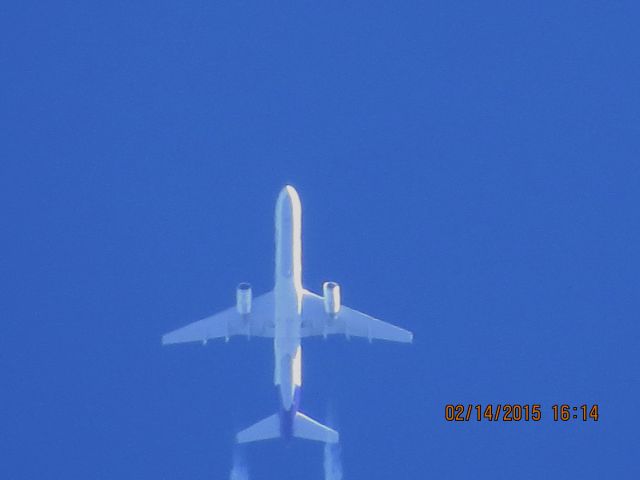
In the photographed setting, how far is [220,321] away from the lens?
75.3m

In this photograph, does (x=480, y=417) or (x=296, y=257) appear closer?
(x=296, y=257)

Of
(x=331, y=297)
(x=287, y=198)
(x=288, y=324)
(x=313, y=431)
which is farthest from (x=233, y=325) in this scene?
(x=287, y=198)

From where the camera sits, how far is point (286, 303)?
236ft

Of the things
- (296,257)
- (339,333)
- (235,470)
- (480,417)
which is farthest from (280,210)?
(480,417)

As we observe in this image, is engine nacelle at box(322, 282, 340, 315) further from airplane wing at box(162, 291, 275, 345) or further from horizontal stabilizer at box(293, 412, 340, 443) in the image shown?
horizontal stabilizer at box(293, 412, 340, 443)

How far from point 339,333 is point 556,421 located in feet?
66.8

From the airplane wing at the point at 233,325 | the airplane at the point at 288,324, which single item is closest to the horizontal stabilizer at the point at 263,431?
the airplane at the point at 288,324

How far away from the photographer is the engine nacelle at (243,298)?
72.9 meters

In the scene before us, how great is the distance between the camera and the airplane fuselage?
71.8 m

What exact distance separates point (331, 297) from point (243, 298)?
4.06 metres

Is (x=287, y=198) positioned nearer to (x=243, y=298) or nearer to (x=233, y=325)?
(x=243, y=298)

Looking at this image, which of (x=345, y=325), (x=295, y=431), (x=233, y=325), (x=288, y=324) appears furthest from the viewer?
(x=233, y=325)

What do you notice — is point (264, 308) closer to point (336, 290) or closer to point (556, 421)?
point (336, 290)

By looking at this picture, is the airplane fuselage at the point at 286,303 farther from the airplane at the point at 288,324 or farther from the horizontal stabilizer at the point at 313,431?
the horizontal stabilizer at the point at 313,431
